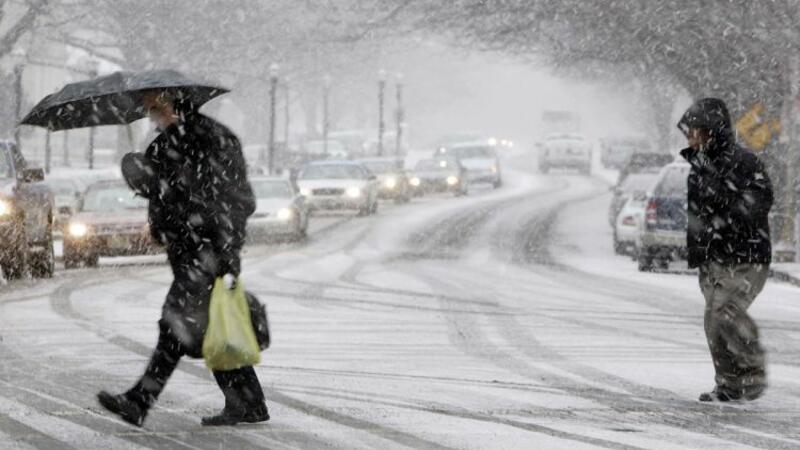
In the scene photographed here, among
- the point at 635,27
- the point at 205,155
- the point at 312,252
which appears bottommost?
the point at 312,252

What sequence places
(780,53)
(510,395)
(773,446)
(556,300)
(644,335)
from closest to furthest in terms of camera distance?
(773,446) → (510,395) → (644,335) → (556,300) → (780,53)

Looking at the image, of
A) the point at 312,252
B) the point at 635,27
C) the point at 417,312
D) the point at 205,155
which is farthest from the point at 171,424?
the point at 635,27

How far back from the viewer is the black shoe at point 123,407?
8414 mm

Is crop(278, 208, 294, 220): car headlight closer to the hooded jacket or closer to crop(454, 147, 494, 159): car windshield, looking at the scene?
the hooded jacket

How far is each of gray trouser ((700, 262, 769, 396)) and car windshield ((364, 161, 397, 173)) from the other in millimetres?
44353

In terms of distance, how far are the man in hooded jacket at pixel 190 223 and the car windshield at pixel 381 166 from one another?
1818 inches

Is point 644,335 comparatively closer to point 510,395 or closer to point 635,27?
point 510,395

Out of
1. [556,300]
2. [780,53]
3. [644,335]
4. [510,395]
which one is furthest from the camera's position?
[780,53]

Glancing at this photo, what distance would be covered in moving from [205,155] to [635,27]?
24.0 m

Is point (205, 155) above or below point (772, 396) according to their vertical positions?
above

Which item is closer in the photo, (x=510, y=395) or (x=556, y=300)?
(x=510, y=395)

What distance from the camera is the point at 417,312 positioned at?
17.8m

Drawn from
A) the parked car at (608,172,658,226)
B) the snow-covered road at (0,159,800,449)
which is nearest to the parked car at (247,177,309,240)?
the snow-covered road at (0,159,800,449)

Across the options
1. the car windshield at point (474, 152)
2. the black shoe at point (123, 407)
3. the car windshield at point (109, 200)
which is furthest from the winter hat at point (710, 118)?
the car windshield at point (474, 152)
